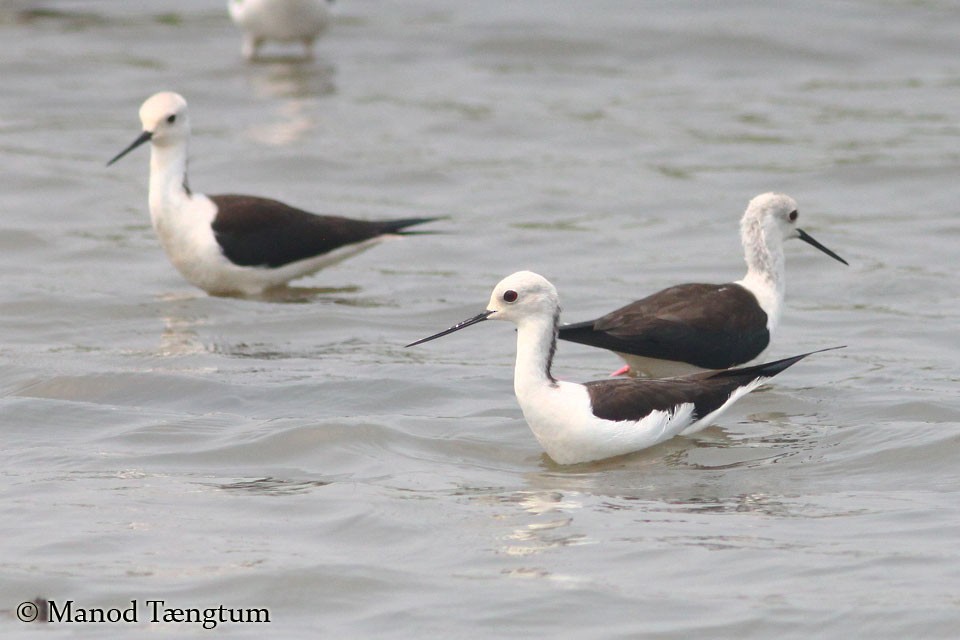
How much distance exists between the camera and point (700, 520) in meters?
6.77

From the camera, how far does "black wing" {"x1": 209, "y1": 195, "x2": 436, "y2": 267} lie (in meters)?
11.3

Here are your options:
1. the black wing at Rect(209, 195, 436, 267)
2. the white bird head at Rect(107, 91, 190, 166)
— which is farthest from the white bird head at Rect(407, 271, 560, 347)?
the white bird head at Rect(107, 91, 190, 166)

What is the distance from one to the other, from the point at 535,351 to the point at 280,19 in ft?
38.7

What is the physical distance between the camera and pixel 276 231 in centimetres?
1154

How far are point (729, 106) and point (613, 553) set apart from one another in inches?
449

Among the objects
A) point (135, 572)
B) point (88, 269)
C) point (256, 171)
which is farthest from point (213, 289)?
point (135, 572)

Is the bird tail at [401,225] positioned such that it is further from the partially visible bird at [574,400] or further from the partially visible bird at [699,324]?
the partially visible bird at [574,400]

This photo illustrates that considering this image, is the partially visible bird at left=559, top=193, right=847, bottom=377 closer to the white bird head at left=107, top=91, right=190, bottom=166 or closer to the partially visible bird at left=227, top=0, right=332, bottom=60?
the white bird head at left=107, top=91, right=190, bottom=166

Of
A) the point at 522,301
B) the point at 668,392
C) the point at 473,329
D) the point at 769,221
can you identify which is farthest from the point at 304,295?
the point at 668,392

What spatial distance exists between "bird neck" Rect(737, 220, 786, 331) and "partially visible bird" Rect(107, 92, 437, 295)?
2.74 m

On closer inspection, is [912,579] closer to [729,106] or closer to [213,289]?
[213,289]

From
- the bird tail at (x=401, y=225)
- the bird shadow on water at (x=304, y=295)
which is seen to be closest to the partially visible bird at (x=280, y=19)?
the bird shadow on water at (x=304, y=295)

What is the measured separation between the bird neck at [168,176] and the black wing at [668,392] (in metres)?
4.32

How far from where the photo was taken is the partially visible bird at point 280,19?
18.7 m
